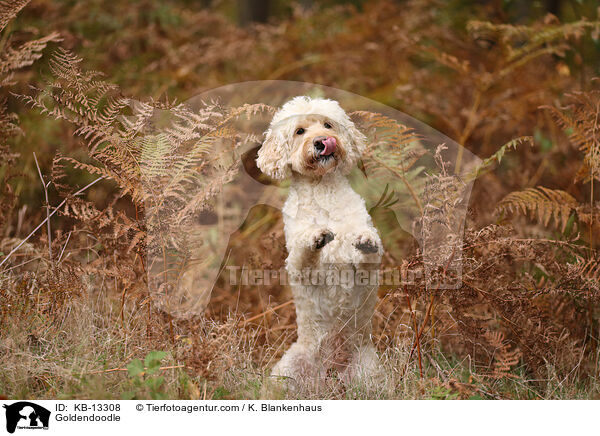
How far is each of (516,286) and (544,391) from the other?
24.7 inches

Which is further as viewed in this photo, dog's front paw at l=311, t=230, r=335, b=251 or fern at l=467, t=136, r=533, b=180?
fern at l=467, t=136, r=533, b=180

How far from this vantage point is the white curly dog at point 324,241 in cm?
265

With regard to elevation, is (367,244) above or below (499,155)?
below

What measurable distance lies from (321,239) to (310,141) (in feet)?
1.56

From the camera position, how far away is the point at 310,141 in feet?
8.62

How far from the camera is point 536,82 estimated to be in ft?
23.2

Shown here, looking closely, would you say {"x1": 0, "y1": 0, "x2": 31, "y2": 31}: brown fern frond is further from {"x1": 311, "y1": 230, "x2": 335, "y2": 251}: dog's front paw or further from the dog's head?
{"x1": 311, "y1": 230, "x2": 335, "y2": 251}: dog's front paw

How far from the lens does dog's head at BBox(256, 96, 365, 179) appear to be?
2.63 m

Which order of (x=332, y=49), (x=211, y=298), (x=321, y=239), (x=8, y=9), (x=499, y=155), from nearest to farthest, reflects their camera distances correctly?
(x=321, y=239) < (x=499, y=155) < (x=8, y=9) < (x=211, y=298) < (x=332, y=49)

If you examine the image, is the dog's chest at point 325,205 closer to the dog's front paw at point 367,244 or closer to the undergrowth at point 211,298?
the dog's front paw at point 367,244

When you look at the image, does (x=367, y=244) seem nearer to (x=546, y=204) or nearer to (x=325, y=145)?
(x=325, y=145)

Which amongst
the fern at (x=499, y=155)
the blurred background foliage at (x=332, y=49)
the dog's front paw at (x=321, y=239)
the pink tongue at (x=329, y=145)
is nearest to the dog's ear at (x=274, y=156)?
the pink tongue at (x=329, y=145)

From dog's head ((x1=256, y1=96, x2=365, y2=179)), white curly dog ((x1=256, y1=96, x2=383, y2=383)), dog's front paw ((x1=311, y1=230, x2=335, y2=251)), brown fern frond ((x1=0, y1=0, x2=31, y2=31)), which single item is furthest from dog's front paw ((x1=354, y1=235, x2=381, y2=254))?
brown fern frond ((x1=0, y1=0, x2=31, y2=31))

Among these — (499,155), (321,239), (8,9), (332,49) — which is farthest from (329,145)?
(332,49)
